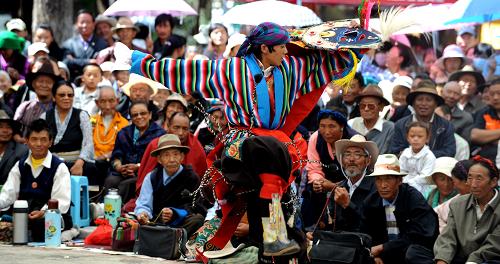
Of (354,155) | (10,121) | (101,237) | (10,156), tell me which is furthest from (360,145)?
(10,121)

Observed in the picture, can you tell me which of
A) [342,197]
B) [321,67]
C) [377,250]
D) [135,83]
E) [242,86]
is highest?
[321,67]

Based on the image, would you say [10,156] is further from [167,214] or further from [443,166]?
→ [443,166]

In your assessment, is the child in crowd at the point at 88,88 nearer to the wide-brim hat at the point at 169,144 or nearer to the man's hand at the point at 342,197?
the wide-brim hat at the point at 169,144

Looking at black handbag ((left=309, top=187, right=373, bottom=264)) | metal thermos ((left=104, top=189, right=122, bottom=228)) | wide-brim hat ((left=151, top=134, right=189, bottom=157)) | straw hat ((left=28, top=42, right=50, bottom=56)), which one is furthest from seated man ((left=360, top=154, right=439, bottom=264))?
straw hat ((left=28, top=42, right=50, bottom=56))

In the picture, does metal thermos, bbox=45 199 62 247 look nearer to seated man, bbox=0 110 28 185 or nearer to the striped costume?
seated man, bbox=0 110 28 185

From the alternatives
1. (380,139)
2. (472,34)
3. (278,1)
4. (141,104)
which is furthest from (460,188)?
(472,34)

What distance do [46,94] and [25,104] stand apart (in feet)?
1.02

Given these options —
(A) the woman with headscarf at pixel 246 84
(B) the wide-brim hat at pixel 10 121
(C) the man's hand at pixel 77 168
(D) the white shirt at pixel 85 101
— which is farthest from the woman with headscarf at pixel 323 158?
(D) the white shirt at pixel 85 101

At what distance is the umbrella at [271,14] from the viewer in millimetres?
14664

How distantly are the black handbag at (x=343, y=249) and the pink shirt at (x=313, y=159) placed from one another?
5.35 feet

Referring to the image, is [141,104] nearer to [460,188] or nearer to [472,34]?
[460,188]

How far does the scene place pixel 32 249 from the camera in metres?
11.2

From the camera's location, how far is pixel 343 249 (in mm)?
9750

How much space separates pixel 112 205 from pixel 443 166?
322 centimetres
